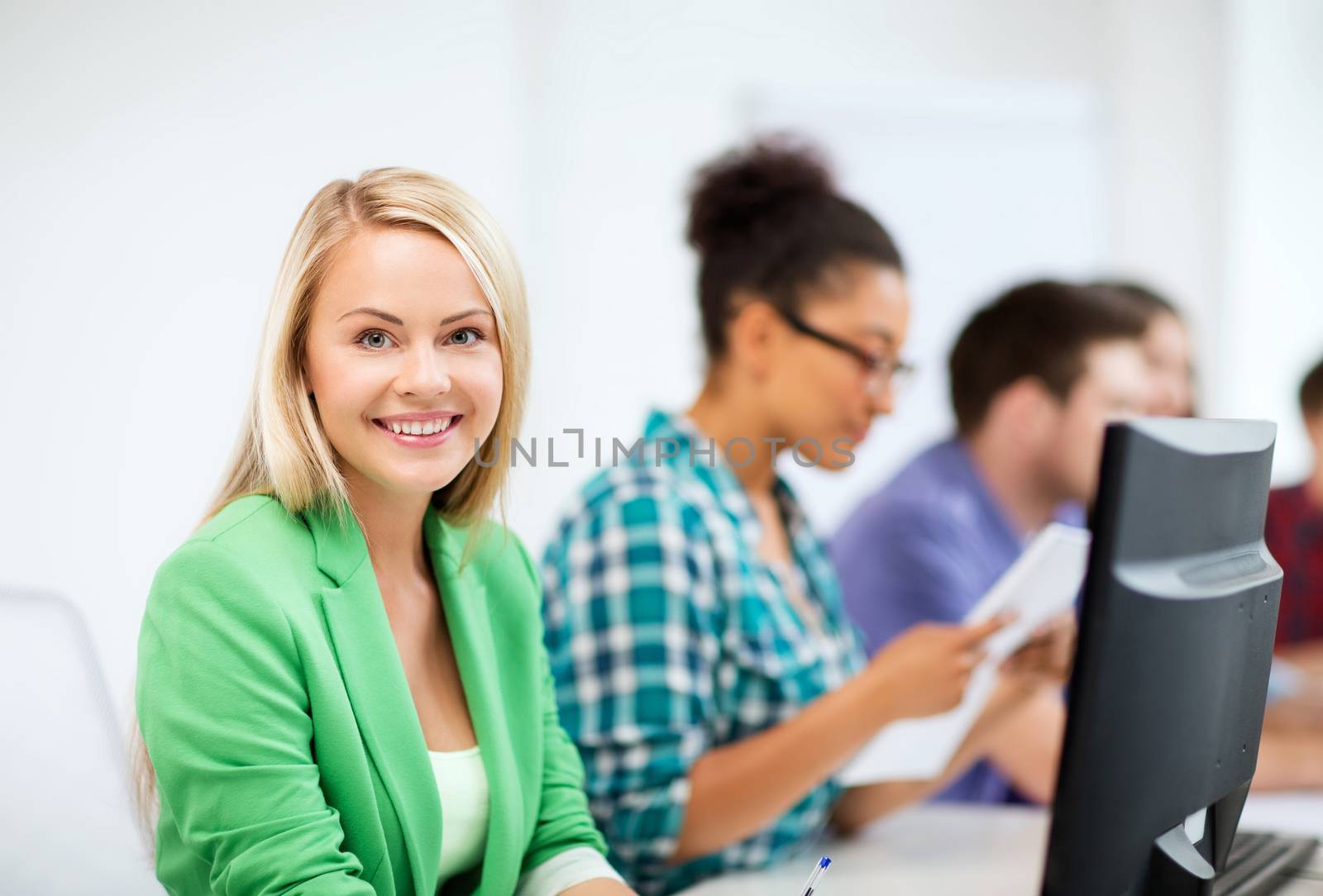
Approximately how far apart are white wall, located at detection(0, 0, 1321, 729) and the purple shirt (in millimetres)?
473

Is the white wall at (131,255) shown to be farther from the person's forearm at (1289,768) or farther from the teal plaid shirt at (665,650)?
the person's forearm at (1289,768)

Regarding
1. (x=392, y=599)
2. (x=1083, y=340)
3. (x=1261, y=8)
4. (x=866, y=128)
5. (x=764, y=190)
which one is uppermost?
(x=1261, y=8)

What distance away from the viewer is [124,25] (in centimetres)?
114

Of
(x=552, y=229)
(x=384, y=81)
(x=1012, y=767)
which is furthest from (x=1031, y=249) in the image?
(x=384, y=81)

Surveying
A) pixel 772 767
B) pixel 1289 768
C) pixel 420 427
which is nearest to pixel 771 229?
pixel 772 767

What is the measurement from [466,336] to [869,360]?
30.5 inches

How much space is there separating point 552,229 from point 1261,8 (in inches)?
82.8

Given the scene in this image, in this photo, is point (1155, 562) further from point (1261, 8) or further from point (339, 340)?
point (1261, 8)

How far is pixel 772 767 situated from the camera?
1.46 m

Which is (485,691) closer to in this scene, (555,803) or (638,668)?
(555,803)

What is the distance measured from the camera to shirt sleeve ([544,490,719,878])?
4.68ft

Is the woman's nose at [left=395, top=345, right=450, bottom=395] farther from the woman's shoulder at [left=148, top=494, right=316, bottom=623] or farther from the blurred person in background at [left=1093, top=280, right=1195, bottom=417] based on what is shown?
the blurred person in background at [left=1093, top=280, right=1195, bottom=417]

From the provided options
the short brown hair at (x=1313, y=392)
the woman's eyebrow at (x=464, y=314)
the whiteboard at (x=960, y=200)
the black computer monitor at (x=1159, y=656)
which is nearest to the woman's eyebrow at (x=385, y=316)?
the woman's eyebrow at (x=464, y=314)

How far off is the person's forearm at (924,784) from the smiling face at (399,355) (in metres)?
0.98
